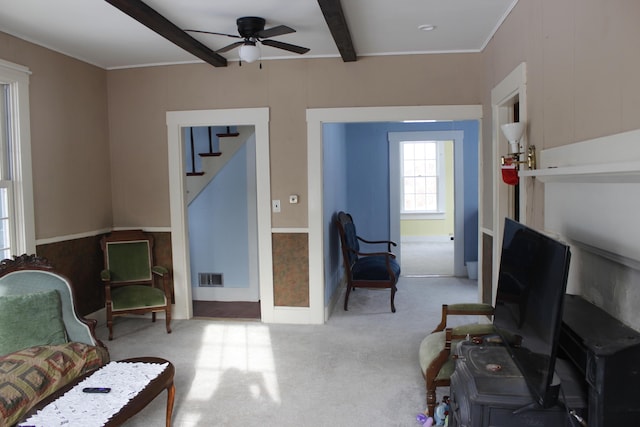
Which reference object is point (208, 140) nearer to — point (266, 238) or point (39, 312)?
point (266, 238)

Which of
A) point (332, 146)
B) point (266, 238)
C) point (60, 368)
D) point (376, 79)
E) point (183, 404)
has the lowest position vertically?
point (183, 404)

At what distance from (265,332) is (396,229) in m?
2.93

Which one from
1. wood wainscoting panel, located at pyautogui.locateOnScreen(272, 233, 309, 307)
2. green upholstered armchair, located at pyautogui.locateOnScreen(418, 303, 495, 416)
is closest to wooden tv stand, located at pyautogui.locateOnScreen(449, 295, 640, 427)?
green upholstered armchair, located at pyautogui.locateOnScreen(418, 303, 495, 416)

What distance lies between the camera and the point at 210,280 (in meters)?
5.43

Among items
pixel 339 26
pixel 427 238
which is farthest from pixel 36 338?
pixel 427 238

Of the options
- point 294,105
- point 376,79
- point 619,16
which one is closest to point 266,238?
point 294,105

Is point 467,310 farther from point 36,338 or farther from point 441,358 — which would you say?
point 36,338

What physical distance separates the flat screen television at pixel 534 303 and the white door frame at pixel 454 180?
405 centimetres

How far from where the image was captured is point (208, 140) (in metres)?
5.33

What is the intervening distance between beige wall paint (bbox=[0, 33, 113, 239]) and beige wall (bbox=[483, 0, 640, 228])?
12.1 feet

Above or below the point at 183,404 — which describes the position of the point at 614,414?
above

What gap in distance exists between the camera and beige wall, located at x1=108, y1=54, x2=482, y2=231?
167 inches

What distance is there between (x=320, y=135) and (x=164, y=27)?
1.66 m

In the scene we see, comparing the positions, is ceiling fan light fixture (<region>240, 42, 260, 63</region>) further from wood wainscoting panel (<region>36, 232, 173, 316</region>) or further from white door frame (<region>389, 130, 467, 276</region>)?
white door frame (<region>389, 130, 467, 276</region>)
